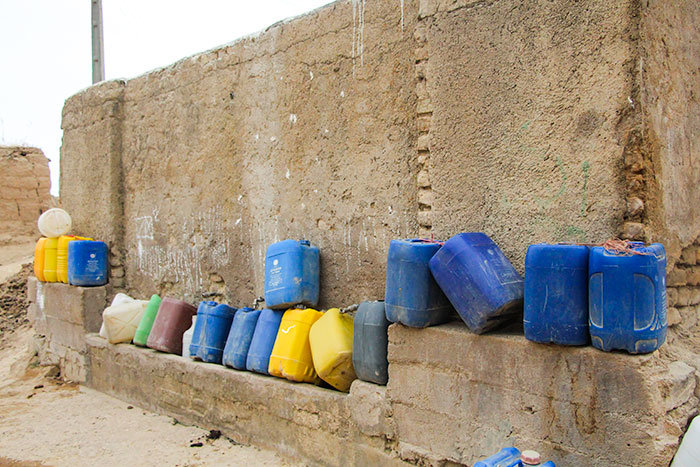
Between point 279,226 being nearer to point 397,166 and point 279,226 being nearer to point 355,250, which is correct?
point 355,250

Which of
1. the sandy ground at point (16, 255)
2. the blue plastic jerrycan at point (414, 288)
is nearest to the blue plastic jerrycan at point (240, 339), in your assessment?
the blue plastic jerrycan at point (414, 288)

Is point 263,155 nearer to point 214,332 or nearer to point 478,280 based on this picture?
point 214,332

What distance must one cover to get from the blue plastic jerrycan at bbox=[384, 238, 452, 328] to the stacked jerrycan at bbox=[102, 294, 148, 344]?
2.97 metres

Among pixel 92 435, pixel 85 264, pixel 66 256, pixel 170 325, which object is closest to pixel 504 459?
pixel 170 325

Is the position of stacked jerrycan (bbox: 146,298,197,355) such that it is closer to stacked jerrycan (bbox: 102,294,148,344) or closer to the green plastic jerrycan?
the green plastic jerrycan

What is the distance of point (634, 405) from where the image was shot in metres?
2.30

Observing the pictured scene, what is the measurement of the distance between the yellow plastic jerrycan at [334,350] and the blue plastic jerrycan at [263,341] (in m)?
0.37

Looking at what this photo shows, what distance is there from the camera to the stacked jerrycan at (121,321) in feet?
16.6

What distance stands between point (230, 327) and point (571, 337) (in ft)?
8.70

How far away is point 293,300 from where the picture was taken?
3885 mm

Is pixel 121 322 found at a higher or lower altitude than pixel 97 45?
lower

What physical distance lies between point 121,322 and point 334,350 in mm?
2469

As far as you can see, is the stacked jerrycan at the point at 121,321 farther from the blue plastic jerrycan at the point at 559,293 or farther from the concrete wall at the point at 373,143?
the blue plastic jerrycan at the point at 559,293

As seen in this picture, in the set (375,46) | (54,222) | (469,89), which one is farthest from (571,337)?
(54,222)
